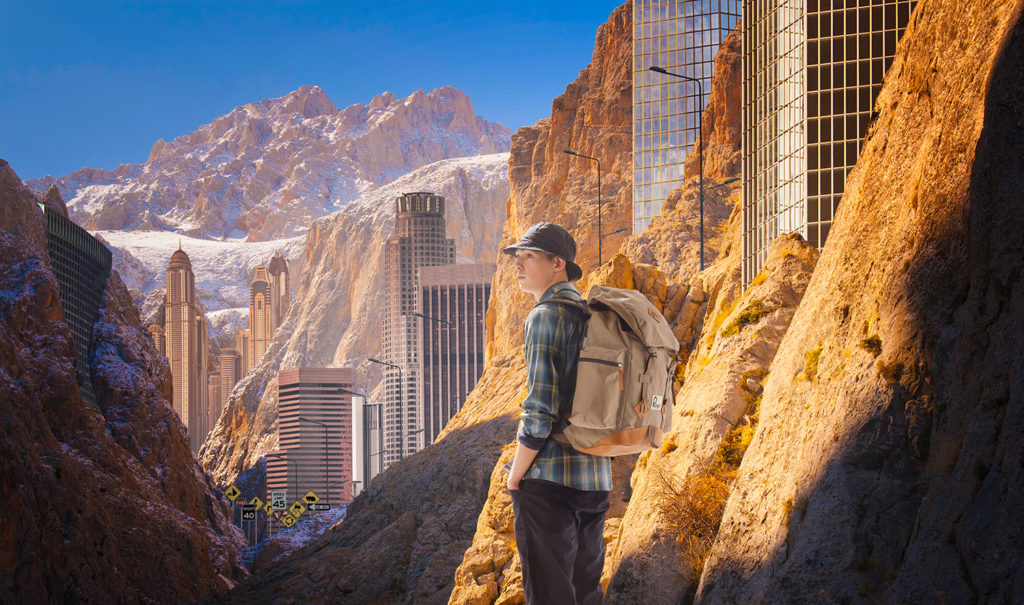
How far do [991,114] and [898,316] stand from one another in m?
1.55

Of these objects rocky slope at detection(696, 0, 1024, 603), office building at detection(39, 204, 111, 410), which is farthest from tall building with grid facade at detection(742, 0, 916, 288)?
office building at detection(39, 204, 111, 410)

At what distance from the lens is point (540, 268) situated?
755 cm

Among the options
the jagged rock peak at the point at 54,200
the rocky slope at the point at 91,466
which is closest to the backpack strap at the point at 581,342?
the rocky slope at the point at 91,466

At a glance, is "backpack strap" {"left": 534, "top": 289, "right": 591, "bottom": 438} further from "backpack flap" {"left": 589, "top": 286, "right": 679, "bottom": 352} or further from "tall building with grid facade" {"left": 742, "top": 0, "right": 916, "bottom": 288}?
"tall building with grid facade" {"left": 742, "top": 0, "right": 916, "bottom": 288}

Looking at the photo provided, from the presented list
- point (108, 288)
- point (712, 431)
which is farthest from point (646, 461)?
point (108, 288)

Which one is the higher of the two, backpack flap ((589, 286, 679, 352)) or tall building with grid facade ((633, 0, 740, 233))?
tall building with grid facade ((633, 0, 740, 233))

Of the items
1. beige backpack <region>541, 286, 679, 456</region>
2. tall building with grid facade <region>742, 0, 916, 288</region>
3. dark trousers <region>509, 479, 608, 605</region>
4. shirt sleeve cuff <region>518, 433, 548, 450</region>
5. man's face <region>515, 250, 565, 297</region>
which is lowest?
dark trousers <region>509, 479, 608, 605</region>

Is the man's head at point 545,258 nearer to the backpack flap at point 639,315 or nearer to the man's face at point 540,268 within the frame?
the man's face at point 540,268

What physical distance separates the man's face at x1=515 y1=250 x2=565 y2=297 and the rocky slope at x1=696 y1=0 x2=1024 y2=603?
2.01 meters

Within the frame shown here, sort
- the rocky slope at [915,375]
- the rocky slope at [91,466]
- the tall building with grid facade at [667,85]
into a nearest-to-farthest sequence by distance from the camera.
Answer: the rocky slope at [915,375]
the tall building with grid facade at [667,85]
the rocky slope at [91,466]

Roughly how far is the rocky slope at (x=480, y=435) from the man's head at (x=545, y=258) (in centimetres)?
2533

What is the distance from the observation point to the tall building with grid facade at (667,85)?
62.2 meters

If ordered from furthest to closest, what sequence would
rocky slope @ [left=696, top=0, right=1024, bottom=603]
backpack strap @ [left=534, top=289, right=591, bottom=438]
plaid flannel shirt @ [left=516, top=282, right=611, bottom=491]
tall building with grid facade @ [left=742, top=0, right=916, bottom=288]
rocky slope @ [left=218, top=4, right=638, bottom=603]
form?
rocky slope @ [left=218, top=4, right=638, bottom=603]
tall building with grid facade @ [left=742, top=0, right=916, bottom=288]
backpack strap @ [left=534, top=289, right=591, bottom=438]
plaid flannel shirt @ [left=516, top=282, right=611, bottom=491]
rocky slope @ [left=696, top=0, right=1024, bottom=603]

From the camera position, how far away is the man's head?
24.8ft
